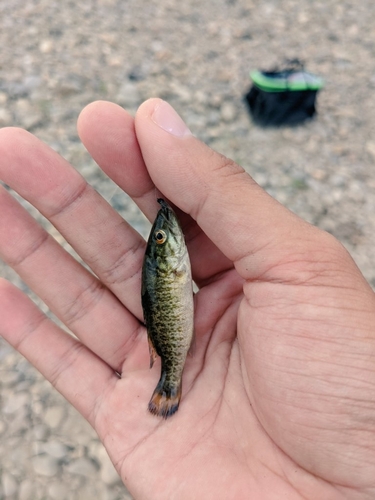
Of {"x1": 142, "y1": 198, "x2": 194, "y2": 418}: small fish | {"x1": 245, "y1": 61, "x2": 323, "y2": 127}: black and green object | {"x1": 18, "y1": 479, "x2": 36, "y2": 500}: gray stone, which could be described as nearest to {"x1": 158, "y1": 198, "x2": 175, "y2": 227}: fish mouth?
{"x1": 142, "y1": 198, "x2": 194, "y2": 418}: small fish

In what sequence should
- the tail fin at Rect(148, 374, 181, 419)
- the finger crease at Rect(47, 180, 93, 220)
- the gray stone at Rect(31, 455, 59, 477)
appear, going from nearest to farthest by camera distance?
the tail fin at Rect(148, 374, 181, 419), the finger crease at Rect(47, 180, 93, 220), the gray stone at Rect(31, 455, 59, 477)

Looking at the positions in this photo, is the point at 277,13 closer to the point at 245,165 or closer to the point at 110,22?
the point at 110,22

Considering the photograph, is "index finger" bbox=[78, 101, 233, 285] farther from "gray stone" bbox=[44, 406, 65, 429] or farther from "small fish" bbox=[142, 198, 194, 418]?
"gray stone" bbox=[44, 406, 65, 429]

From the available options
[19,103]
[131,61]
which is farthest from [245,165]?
[19,103]

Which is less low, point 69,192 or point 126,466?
point 69,192

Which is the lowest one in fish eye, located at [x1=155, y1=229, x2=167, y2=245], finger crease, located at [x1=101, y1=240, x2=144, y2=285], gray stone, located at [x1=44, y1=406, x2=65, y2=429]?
gray stone, located at [x1=44, y1=406, x2=65, y2=429]

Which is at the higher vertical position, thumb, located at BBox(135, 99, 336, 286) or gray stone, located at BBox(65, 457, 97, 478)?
thumb, located at BBox(135, 99, 336, 286)

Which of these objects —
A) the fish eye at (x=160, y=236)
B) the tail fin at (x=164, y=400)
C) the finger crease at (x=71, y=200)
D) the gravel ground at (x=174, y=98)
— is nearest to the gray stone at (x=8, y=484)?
the gravel ground at (x=174, y=98)
